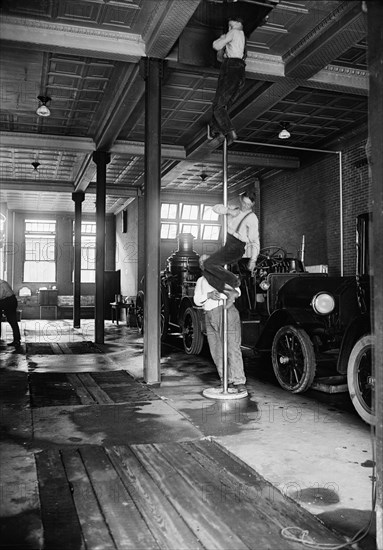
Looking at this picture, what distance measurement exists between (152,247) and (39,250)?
18.0m

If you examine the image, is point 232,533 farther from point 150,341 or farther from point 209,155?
point 209,155

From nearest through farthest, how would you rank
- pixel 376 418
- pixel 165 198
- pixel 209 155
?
pixel 376 418
pixel 209 155
pixel 165 198

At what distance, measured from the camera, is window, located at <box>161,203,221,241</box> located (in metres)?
19.2

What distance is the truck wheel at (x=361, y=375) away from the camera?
4.52 meters

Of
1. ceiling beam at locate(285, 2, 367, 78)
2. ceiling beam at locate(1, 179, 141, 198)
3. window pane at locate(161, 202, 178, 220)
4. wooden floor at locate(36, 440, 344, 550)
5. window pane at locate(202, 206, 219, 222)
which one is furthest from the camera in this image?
window pane at locate(202, 206, 219, 222)

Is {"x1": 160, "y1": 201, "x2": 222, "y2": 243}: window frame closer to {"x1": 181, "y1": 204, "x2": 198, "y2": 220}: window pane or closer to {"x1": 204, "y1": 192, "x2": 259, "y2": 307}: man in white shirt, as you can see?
{"x1": 181, "y1": 204, "x2": 198, "y2": 220}: window pane

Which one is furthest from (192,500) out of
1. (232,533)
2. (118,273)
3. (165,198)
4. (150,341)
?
(118,273)

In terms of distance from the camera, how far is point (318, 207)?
12820mm

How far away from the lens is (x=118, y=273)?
22.1 metres

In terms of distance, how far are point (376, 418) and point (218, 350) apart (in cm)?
382

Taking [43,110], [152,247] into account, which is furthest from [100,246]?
[152,247]

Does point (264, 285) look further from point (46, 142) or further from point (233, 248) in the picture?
point (46, 142)

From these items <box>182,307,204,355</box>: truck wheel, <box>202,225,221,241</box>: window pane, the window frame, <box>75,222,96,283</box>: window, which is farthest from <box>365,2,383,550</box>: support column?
<box>75,222,96,283</box>: window

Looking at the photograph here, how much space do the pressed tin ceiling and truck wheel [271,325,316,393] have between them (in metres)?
3.39
